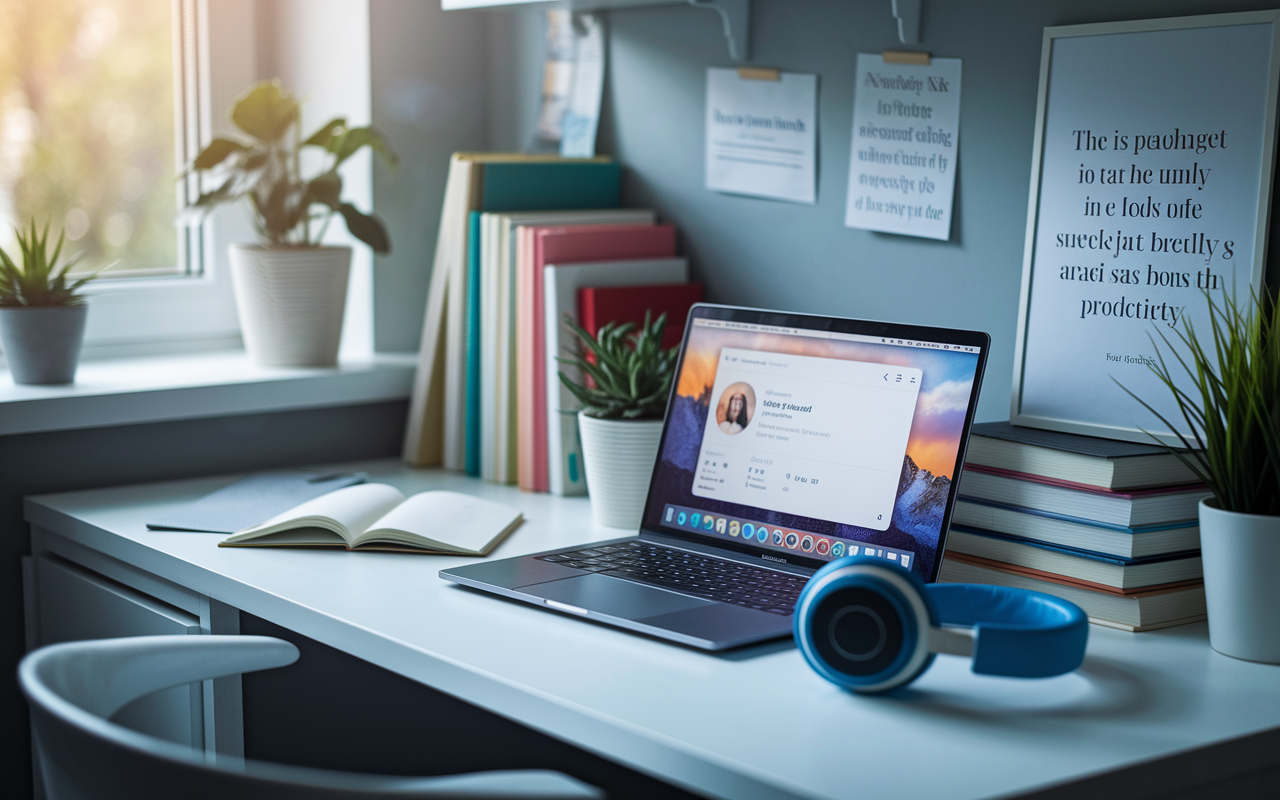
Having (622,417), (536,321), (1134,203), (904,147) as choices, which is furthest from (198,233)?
(1134,203)

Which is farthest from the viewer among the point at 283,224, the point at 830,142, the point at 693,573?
the point at 283,224

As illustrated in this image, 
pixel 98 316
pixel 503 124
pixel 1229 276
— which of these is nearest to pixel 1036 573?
pixel 1229 276

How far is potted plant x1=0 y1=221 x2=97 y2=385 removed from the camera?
5.02 feet

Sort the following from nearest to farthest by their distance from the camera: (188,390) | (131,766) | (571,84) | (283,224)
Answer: (131,766) < (188,390) < (283,224) < (571,84)

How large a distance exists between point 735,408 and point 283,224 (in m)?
0.75

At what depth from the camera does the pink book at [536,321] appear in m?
1.58

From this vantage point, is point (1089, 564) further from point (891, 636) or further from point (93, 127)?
point (93, 127)

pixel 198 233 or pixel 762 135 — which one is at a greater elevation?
pixel 762 135

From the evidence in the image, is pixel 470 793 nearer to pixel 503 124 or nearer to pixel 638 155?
pixel 638 155

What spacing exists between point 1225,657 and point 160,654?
0.84 meters

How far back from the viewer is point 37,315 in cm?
154

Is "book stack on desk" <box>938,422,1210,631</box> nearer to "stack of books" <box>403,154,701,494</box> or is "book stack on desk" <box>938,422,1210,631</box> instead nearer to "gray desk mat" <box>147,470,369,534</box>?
"stack of books" <box>403,154,701,494</box>

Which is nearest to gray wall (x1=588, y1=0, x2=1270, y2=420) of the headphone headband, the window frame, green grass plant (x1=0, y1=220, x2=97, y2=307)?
the headphone headband

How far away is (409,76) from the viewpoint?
1.86 m
